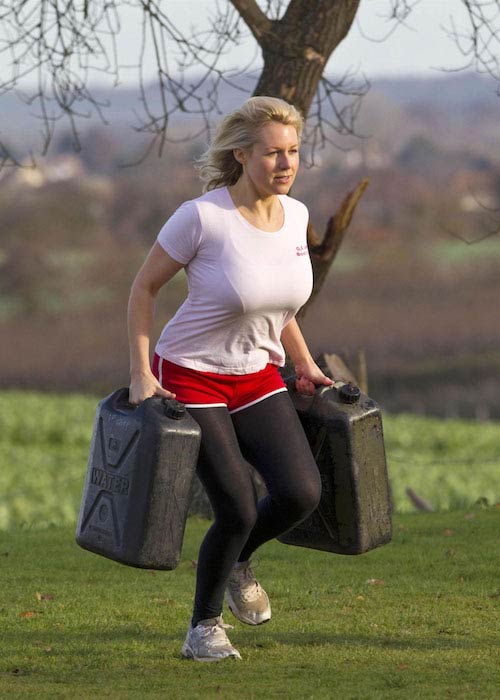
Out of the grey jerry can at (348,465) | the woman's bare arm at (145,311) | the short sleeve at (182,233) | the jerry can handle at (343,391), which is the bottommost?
the grey jerry can at (348,465)

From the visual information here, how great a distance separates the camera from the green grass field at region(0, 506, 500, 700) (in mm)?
4938

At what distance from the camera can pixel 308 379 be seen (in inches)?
217

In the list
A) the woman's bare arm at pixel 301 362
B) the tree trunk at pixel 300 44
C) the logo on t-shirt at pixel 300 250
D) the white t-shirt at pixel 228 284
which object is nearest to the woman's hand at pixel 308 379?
the woman's bare arm at pixel 301 362

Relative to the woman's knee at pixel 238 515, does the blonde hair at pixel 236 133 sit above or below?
above

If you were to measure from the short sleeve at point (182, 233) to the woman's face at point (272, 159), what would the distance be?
0.27 metres

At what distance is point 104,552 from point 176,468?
0.46 metres

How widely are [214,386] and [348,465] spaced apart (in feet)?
2.38

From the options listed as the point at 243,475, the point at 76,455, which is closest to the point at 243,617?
the point at 243,475

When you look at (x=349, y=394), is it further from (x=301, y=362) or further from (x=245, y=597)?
(x=245, y=597)

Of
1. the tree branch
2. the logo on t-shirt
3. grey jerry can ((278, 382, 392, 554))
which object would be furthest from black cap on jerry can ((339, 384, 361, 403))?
the tree branch

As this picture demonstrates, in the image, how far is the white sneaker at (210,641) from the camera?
5188 millimetres

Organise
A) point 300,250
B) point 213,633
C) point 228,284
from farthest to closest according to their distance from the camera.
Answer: point 213,633 → point 300,250 → point 228,284

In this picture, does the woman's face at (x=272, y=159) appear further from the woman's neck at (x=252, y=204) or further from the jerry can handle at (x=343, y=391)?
the jerry can handle at (x=343, y=391)

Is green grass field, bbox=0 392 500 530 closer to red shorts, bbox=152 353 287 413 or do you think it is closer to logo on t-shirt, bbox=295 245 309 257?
red shorts, bbox=152 353 287 413
